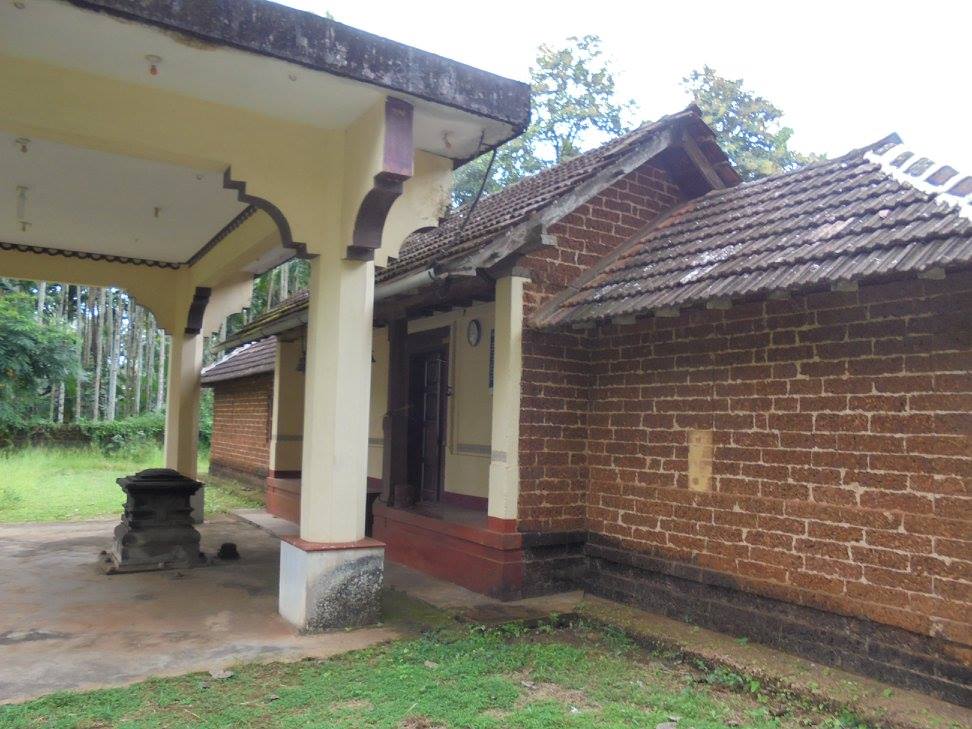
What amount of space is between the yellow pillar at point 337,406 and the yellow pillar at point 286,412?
665 centimetres

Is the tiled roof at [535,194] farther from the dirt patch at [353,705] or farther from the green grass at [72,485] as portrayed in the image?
the green grass at [72,485]

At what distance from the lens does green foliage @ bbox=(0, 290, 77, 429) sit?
2147 centimetres

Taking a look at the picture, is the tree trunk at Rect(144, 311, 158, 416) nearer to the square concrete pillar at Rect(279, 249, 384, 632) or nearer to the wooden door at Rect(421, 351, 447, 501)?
the wooden door at Rect(421, 351, 447, 501)

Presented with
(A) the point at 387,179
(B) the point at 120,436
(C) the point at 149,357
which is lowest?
(B) the point at 120,436

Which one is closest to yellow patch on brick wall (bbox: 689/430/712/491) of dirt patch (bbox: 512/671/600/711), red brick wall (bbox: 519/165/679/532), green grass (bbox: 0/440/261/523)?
red brick wall (bbox: 519/165/679/532)

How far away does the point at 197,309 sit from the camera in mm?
10719

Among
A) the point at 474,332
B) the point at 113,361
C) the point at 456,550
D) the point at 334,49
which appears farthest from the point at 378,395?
the point at 113,361

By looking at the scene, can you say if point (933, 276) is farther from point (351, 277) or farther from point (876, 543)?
point (351, 277)

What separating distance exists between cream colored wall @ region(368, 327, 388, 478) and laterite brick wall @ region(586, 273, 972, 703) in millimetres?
4496

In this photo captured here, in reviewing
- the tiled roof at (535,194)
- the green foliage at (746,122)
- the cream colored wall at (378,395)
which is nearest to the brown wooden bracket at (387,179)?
the tiled roof at (535,194)

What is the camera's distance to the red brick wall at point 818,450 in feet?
14.4

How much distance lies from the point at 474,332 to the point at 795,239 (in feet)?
13.9

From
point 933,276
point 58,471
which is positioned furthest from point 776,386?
point 58,471

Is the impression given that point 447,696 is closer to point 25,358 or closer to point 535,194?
point 535,194
